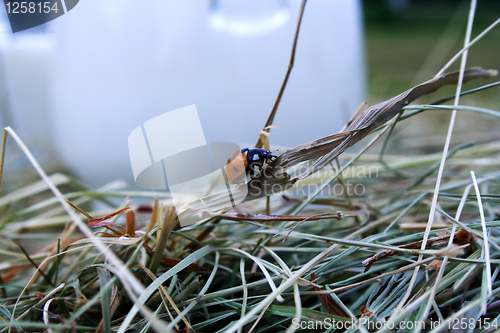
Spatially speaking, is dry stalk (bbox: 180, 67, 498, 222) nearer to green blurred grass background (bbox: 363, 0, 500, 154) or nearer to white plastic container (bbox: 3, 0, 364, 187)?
white plastic container (bbox: 3, 0, 364, 187)

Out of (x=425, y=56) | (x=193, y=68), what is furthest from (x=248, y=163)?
(x=425, y=56)

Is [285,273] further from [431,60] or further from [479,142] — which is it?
[431,60]

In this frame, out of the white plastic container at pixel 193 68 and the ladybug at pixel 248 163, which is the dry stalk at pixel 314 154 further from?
the white plastic container at pixel 193 68

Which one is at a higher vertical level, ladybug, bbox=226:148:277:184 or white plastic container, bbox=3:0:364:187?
white plastic container, bbox=3:0:364:187

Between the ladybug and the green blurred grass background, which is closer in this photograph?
the ladybug

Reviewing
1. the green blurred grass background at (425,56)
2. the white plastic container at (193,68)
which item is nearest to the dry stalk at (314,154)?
the white plastic container at (193,68)

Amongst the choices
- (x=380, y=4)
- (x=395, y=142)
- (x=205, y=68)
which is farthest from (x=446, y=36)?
(x=205, y=68)

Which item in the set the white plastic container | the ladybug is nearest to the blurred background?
the white plastic container
